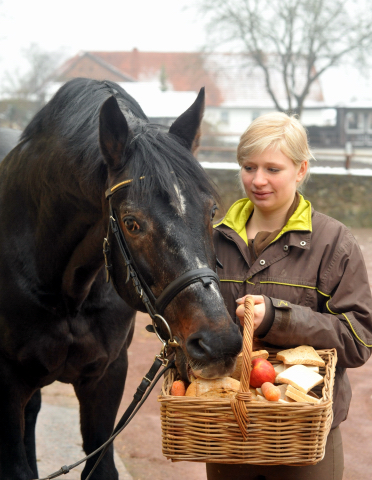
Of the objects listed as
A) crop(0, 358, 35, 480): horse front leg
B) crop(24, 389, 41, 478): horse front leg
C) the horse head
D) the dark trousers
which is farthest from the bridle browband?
crop(24, 389, 41, 478): horse front leg

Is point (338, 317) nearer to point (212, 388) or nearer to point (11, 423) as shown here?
point (212, 388)

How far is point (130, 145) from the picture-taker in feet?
5.93

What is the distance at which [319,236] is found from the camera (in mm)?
1983

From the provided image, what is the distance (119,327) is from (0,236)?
675 mm

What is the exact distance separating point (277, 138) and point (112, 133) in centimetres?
61

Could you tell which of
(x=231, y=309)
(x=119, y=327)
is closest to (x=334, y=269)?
(x=231, y=309)

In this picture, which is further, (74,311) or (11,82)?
(11,82)

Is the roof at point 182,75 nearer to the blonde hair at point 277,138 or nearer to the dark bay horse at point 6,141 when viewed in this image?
the dark bay horse at point 6,141

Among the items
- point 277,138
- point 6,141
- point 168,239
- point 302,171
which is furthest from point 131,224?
point 6,141

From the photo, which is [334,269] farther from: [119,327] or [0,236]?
[0,236]

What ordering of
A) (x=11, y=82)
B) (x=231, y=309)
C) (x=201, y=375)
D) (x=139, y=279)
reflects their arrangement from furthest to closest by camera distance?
1. (x=11, y=82)
2. (x=231, y=309)
3. (x=139, y=279)
4. (x=201, y=375)

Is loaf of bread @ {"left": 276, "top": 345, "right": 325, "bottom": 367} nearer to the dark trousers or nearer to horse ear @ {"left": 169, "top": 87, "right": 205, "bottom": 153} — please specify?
the dark trousers

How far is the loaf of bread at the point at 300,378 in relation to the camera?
1645 mm

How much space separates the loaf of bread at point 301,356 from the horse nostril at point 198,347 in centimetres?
41
